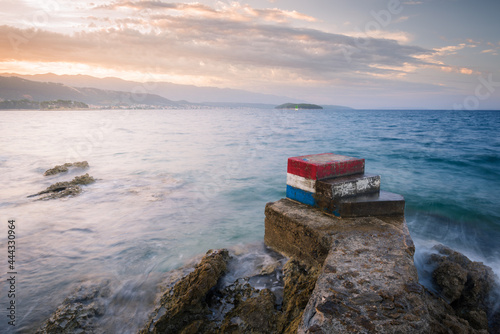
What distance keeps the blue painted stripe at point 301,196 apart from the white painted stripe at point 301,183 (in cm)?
7

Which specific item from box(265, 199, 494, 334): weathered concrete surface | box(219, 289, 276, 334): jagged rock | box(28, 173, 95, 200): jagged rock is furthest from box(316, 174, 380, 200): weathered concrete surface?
box(28, 173, 95, 200): jagged rock

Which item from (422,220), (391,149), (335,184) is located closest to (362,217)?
(335,184)

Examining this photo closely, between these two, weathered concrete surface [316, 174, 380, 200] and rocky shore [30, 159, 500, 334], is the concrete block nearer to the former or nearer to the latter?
rocky shore [30, 159, 500, 334]

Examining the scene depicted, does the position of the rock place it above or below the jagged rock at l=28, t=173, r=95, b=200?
above

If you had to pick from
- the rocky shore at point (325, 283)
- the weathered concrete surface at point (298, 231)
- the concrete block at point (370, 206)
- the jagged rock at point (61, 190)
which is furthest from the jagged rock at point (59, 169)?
the concrete block at point (370, 206)

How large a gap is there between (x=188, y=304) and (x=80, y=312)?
172 centimetres

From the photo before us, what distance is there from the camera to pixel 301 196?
17.1ft

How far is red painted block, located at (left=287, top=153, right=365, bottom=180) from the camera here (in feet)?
15.8

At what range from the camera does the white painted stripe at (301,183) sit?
492 centimetres

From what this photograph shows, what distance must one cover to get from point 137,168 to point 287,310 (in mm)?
12651

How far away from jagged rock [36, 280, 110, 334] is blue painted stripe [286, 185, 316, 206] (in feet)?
12.0

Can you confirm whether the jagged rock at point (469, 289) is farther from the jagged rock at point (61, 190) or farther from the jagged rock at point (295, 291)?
the jagged rock at point (61, 190)

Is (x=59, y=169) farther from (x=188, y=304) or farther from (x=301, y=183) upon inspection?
(x=301, y=183)

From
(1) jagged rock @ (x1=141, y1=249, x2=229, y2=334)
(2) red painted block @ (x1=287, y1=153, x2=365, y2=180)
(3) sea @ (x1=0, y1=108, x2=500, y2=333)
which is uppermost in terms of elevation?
(2) red painted block @ (x1=287, y1=153, x2=365, y2=180)
